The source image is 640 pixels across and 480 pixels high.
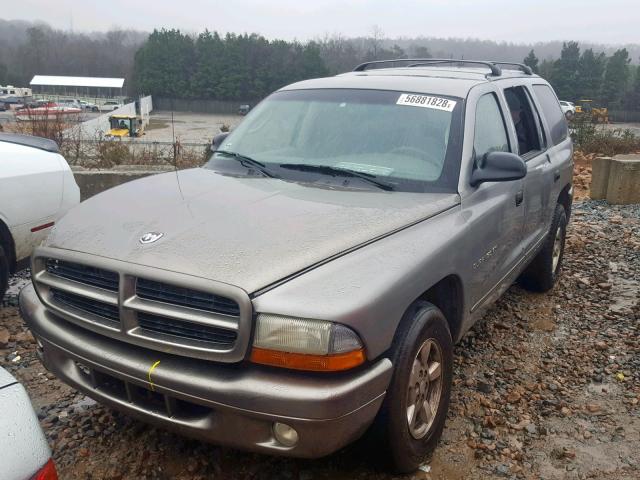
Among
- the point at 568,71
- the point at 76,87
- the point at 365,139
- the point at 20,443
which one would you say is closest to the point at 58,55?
the point at 76,87

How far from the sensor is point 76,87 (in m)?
86.8

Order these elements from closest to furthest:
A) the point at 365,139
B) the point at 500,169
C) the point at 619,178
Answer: the point at 500,169 < the point at 365,139 < the point at 619,178

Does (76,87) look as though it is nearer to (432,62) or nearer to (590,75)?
(590,75)

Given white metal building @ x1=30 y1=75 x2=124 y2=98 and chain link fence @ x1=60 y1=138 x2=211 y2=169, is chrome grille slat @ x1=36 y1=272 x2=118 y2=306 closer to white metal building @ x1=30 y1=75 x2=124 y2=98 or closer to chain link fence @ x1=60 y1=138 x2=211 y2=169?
chain link fence @ x1=60 y1=138 x2=211 y2=169

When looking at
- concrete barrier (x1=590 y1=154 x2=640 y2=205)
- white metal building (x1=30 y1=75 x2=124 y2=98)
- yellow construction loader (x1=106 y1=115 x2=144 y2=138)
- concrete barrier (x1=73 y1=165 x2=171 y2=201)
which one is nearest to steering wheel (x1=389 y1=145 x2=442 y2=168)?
concrete barrier (x1=73 y1=165 x2=171 y2=201)

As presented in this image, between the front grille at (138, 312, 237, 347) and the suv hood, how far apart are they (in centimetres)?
21

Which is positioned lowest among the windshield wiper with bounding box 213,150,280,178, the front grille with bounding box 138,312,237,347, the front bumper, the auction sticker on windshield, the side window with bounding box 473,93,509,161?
the front bumper

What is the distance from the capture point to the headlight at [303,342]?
207cm

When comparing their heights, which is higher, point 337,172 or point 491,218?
point 337,172

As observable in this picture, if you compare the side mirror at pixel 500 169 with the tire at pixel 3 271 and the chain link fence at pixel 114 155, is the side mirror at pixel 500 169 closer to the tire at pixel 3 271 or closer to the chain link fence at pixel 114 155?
the tire at pixel 3 271

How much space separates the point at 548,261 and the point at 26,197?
4227 mm

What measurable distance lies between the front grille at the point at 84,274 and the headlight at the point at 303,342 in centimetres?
73

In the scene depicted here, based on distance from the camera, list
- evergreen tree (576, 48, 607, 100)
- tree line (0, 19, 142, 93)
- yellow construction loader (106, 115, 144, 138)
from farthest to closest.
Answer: tree line (0, 19, 142, 93)
evergreen tree (576, 48, 607, 100)
yellow construction loader (106, 115, 144, 138)

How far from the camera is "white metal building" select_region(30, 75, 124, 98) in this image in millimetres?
81750
